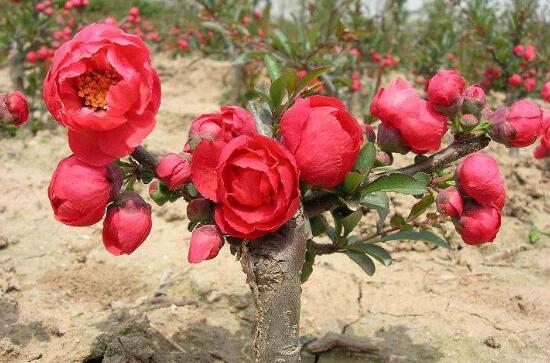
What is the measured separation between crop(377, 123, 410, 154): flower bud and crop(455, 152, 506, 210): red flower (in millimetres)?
140

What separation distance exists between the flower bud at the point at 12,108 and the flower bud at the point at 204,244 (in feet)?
1.46

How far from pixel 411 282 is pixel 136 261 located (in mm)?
1246

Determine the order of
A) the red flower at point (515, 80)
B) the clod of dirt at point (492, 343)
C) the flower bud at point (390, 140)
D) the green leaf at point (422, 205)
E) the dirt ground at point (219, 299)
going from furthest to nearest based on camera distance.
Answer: the red flower at point (515, 80), the clod of dirt at point (492, 343), the dirt ground at point (219, 299), the green leaf at point (422, 205), the flower bud at point (390, 140)

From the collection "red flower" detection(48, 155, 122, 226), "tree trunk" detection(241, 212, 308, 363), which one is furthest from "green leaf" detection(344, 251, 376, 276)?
"red flower" detection(48, 155, 122, 226)

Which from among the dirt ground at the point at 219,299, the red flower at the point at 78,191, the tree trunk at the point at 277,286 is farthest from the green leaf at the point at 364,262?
the red flower at the point at 78,191

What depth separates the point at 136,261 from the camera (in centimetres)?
269

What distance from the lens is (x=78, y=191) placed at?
112 cm

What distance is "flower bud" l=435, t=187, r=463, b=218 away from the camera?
127 cm

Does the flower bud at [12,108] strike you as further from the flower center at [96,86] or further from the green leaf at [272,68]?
the green leaf at [272,68]

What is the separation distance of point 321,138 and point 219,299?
1.37m

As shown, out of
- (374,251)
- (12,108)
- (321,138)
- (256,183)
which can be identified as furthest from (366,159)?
(12,108)

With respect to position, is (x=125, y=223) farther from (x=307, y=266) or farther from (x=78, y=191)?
(x=307, y=266)

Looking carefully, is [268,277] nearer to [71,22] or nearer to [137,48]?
[137,48]

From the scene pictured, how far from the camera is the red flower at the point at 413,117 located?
1.24 metres
